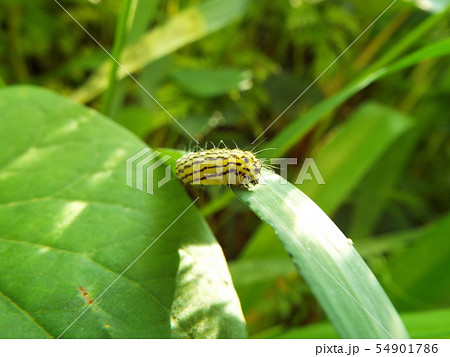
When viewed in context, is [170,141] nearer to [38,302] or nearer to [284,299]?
[284,299]

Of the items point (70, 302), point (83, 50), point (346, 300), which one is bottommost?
point (346, 300)

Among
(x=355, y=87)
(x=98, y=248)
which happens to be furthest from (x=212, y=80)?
(x=98, y=248)

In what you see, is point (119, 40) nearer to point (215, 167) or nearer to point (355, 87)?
point (215, 167)

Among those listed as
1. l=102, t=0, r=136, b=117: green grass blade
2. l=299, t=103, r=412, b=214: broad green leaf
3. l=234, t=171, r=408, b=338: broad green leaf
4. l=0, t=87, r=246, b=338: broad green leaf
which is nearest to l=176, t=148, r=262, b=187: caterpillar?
l=0, t=87, r=246, b=338: broad green leaf

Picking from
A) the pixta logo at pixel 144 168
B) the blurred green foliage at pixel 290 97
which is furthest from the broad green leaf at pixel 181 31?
the pixta logo at pixel 144 168
